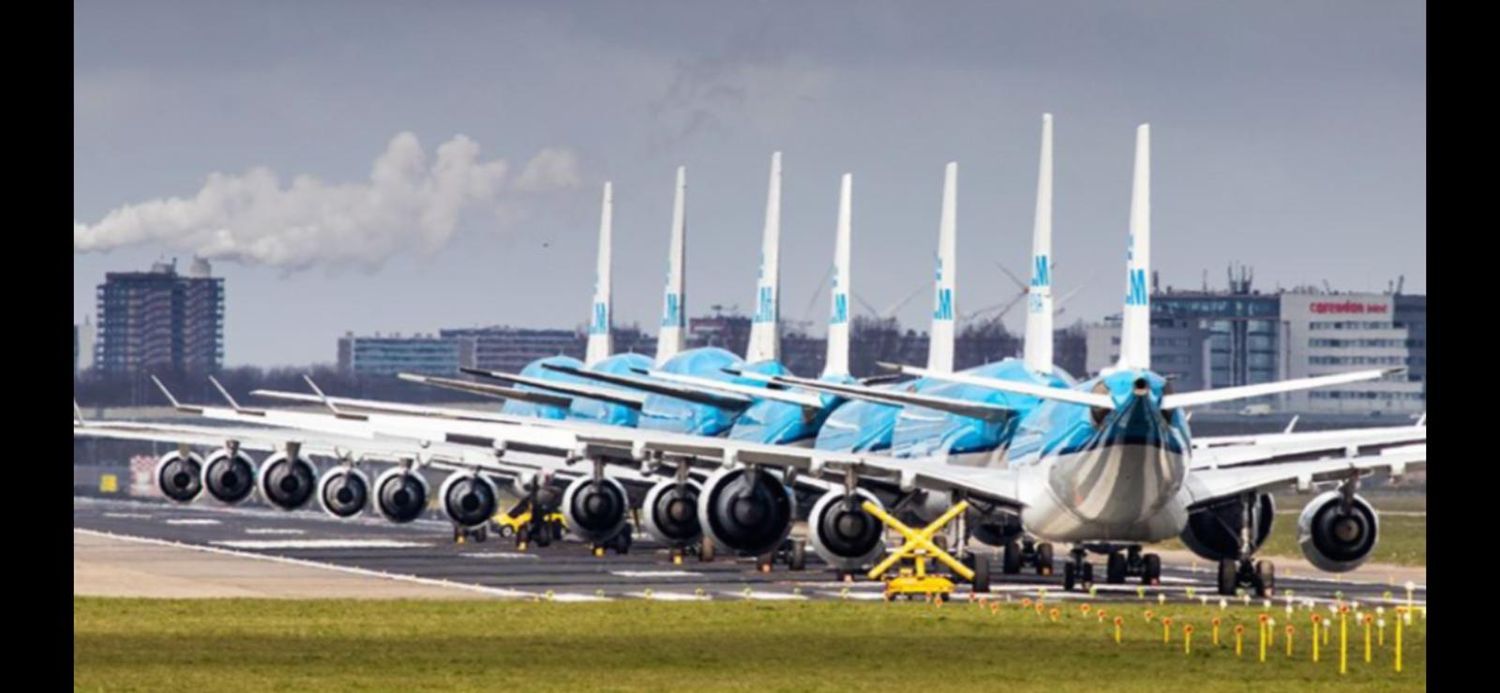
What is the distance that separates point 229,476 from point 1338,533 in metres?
58.7

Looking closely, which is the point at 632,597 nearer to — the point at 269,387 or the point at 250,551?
the point at 250,551

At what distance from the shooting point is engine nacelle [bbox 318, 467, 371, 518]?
116 metres

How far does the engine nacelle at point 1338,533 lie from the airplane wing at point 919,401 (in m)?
10.3

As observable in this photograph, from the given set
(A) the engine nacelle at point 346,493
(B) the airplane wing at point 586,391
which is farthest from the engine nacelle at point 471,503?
(A) the engine nacelle at point 346,493

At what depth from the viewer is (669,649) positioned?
5081 centimetres

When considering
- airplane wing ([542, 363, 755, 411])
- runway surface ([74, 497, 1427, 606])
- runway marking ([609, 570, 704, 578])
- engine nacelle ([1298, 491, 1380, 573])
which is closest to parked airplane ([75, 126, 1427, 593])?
engine nacelle ([1298, 491, 1380, 573])

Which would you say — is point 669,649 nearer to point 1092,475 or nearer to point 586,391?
point 1092,475

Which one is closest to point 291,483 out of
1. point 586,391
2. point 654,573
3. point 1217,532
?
point 586,391

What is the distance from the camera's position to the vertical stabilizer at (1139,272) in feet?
244

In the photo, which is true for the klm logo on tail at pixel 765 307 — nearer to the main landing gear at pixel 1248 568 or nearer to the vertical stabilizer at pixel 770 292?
the vertical stabilizer at pixel 770 292

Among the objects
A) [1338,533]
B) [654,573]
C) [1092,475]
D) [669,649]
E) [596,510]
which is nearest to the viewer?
[669,649]

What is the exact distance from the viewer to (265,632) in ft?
180

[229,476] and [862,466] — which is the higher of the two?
[862,466]
